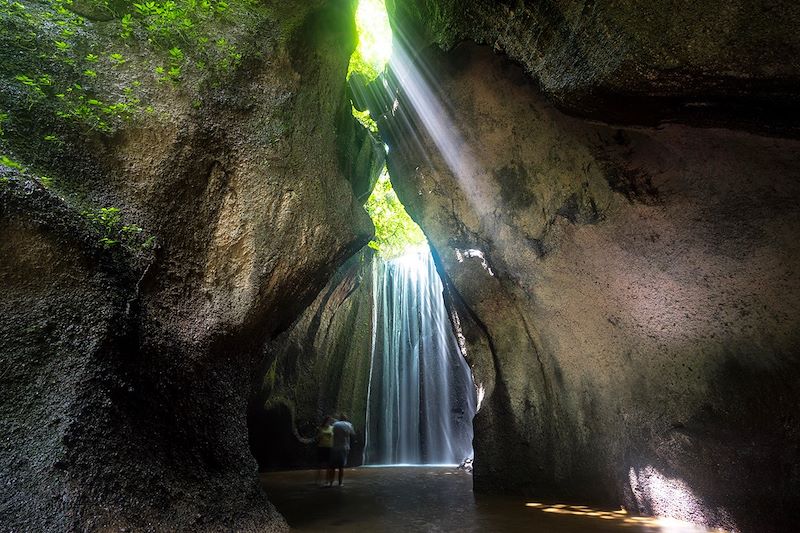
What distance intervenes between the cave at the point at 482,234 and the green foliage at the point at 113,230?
0.02 m

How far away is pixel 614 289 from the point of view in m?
6.32

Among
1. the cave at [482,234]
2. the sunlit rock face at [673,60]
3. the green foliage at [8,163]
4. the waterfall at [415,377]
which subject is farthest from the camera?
the waterfall at [415,377]

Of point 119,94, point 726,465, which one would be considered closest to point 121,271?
point 119,94

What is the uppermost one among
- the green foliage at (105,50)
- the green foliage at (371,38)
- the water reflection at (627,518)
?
the green foliage at (371,38)

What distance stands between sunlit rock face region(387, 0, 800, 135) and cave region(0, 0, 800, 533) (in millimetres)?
23

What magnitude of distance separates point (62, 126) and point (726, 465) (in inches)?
325

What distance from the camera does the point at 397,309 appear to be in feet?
58.9

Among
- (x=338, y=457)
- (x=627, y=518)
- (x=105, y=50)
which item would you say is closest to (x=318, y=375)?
(x=338, y=457)

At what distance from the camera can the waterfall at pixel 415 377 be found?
16359 mm

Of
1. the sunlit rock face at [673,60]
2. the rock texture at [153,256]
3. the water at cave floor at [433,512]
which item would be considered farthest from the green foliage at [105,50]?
the water at cave floor at [433,512]

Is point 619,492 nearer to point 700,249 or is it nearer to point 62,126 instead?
point 700,249

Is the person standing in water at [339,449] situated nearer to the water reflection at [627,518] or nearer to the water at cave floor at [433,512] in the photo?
the water at cave floor at [433,512]

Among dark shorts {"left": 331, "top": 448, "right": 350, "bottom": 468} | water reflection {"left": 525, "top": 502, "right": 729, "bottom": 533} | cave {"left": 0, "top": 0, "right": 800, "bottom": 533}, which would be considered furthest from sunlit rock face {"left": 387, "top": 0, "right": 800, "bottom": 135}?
dark shorts {"left": 331, "top": 448, "right": 350, "bottom": 468}

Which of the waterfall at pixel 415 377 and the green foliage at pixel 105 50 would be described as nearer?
the green foliage at pixel 105 50
